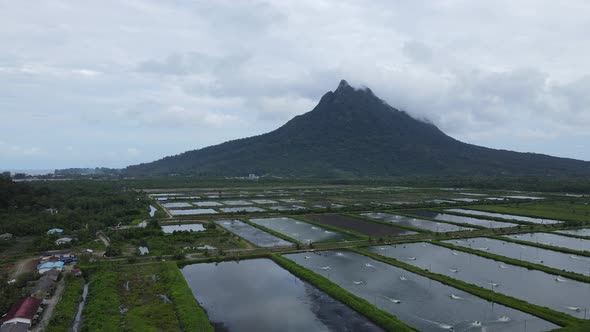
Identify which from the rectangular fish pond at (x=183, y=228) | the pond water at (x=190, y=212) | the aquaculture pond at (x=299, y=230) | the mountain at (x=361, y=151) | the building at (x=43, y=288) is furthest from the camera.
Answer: the mountain at (x=361, y=151)

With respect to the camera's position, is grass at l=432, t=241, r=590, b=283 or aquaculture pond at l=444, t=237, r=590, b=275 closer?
grass at l=432, t=241, r=590, b=283

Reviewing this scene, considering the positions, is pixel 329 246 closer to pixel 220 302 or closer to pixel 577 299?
pixel 220 302

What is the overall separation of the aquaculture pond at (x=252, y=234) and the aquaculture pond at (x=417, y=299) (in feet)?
17.7

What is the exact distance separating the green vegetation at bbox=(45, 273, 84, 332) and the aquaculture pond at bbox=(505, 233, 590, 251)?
116ft

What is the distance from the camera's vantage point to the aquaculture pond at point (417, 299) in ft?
62.8

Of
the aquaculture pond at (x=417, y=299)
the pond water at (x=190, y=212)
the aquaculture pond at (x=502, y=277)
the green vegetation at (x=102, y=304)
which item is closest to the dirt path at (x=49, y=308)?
the green vegetation at (x=102, y=304)

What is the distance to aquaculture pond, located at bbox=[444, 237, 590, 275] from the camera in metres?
28.6

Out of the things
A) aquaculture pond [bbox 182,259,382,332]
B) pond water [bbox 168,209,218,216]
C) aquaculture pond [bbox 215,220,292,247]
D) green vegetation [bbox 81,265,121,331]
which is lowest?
aquaculture pond [bbox 182,259,382,332]

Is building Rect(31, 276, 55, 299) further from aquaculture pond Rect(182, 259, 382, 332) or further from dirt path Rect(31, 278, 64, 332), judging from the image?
aquaculture pond Rect(182, 259, 382, 332)

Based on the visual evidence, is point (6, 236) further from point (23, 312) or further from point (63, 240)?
point (23, 312)

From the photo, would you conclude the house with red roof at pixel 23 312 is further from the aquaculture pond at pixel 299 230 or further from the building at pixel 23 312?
the aquaculture pond at pixel 299 230

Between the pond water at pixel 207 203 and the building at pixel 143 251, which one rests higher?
the pond water at pixel 207 203

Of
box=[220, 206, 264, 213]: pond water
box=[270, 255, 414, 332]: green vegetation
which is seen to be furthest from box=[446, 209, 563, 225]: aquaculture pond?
box=[270, 255, 414, 332]: green vegetation

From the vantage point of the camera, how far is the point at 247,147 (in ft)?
601
